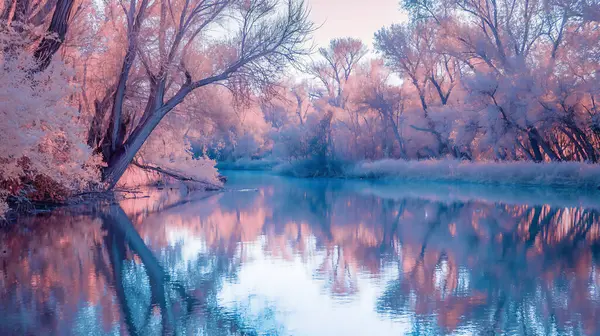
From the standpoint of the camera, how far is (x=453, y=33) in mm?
30062

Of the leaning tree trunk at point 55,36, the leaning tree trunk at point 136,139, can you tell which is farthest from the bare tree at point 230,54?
the leaning tree trunk at point 55,36

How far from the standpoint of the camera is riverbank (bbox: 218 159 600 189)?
23.5 m

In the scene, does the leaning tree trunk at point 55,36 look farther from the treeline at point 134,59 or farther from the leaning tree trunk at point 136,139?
the leaning tree trunk at point 136,139

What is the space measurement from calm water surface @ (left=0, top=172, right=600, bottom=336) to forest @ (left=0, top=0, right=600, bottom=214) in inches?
84.4

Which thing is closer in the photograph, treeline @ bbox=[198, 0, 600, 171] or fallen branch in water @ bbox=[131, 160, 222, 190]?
fallen branch in water @ bbox=[131, 160, 222, 190]

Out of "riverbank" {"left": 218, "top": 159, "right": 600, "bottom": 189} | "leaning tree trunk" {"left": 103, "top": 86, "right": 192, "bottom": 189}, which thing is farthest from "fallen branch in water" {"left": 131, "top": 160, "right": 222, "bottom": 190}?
"riverbank" {"left": 218, "top": 159, "right": 600, "bottom": 189}

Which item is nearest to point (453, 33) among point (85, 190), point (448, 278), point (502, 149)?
point (502, 149)

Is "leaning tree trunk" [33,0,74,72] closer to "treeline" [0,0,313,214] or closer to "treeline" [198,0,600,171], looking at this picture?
"treeline" [0,0,313,214]

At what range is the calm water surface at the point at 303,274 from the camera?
5.68 metres

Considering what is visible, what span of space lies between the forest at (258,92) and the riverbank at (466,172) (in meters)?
0.13

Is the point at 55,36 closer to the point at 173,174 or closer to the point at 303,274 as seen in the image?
the point at 303,274

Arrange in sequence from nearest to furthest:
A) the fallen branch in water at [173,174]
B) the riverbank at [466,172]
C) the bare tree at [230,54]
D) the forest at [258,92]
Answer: the forest at [258,92], the bare tree at [230,54], the fallen branch in water at [173,174], the riverbank at [466,172]

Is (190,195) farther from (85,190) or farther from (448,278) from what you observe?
(448,278)

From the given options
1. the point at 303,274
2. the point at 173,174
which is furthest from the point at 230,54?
the point at 303,274
